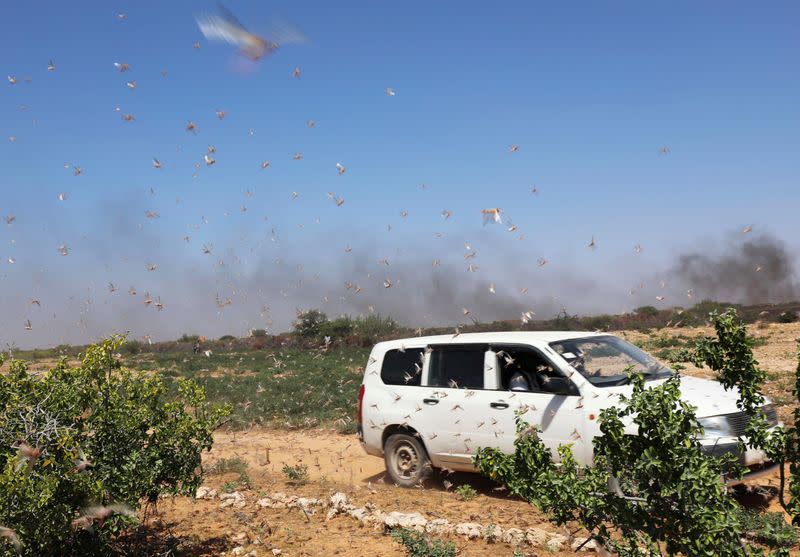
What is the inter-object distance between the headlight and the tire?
3.67 m

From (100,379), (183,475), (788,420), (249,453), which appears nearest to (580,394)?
(183,475)

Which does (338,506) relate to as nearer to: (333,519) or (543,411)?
(333,519)

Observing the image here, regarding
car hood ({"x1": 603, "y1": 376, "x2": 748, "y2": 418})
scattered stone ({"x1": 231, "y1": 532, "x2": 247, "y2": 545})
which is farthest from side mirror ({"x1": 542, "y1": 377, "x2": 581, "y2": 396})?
scattered stone ({"x1": 231, "y1": 532, "x2": 247, "y2": 545})

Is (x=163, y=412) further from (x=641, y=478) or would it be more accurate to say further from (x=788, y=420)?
(x=788, y=420)

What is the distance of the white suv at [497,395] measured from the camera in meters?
7.50

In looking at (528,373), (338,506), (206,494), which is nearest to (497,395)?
(528,373)

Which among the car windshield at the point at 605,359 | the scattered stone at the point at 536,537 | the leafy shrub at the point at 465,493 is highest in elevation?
the car windshield at the point at 605,359

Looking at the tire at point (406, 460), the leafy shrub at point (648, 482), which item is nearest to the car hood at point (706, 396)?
the leafy shrub at point (648, 482)

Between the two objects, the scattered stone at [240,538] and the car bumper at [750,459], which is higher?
the car bumper at [750,459]

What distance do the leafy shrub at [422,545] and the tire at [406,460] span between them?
2576mm

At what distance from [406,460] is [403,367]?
1315mm

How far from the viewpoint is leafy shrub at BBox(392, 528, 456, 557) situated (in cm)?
605

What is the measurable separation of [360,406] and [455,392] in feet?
6.05

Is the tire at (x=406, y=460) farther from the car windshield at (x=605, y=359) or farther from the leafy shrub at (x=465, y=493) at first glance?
the car windshield at (x=605, y=359)
